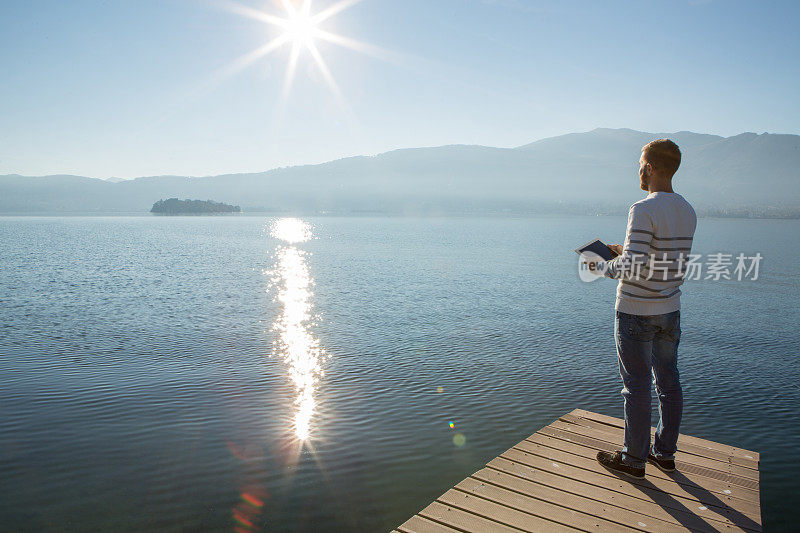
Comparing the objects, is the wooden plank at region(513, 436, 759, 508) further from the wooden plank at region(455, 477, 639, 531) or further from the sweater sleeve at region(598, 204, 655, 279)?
the sweater sleeve at region(598, 204, 655, 279)

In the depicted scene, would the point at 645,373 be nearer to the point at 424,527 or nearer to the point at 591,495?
the point at 591,495

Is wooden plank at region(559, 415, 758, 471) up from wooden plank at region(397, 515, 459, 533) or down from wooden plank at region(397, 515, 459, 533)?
down

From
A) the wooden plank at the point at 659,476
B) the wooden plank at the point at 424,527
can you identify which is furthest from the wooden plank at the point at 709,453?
the wooden plank at the point at 424,527

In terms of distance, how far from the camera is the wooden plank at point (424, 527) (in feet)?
15.5

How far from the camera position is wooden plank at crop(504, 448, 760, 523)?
5215 mm

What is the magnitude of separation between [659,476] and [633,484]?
1.27 ft

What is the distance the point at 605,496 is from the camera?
5.37 m

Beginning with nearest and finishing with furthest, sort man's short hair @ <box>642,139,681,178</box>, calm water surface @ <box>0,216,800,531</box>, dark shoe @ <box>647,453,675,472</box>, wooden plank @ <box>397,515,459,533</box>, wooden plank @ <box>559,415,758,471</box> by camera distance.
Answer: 1. wooden plank @ <box>397,515,459,533</box>
2. man's short hair @ <box>642,139,681,178</box>
3. dark shoe @ <box>647,453,675,472</box>
4. wooden plank @ <box>559,415,758,471</box>
5. calm water surface @ <box>0,216,800,531</box>

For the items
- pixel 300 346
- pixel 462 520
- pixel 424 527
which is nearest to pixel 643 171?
pixel 462 520

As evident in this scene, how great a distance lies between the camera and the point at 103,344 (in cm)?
1511

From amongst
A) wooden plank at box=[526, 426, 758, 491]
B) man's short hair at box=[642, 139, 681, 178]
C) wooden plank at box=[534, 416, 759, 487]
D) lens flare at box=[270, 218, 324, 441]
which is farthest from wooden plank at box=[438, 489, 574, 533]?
lens flare at box=[270, 218, 324, 441]

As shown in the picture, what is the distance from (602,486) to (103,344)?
45.0ft

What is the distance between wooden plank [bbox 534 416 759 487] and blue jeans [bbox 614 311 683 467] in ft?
1.88

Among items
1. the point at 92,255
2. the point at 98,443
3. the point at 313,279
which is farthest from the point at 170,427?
the point at 92,255
